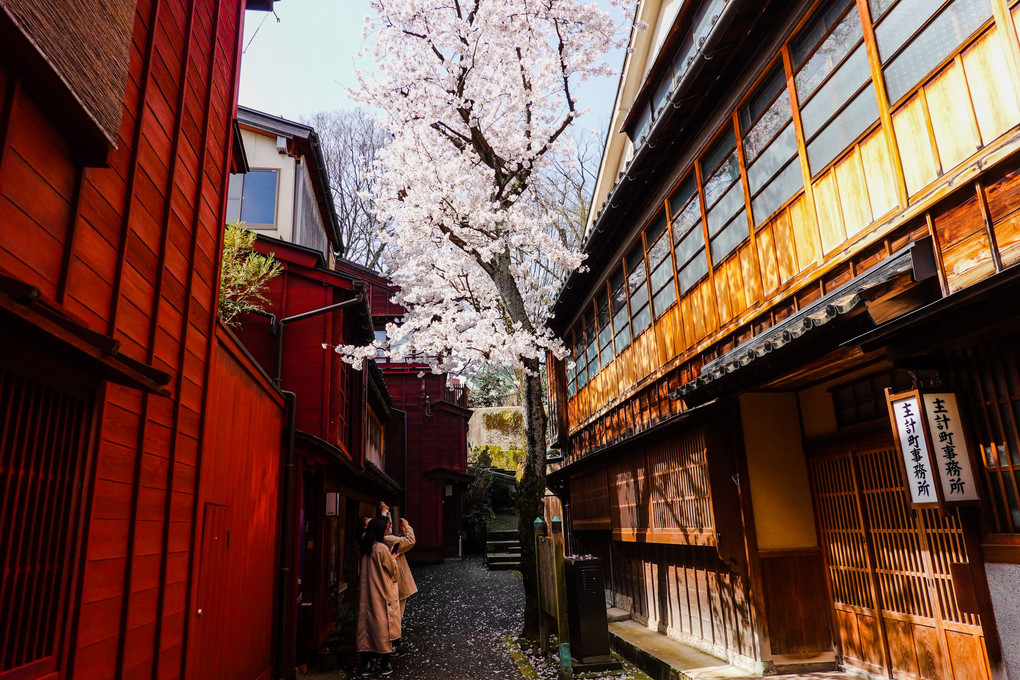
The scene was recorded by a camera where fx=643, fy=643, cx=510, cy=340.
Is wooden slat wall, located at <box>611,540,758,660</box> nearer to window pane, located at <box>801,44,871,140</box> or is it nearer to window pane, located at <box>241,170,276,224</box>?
window pane, located at <box>801,44,871,140</box>

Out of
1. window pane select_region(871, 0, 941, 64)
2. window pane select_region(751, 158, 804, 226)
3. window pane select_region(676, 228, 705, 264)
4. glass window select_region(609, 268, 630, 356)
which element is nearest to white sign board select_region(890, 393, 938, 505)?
window pane select_region(751, 158, 804, 226)

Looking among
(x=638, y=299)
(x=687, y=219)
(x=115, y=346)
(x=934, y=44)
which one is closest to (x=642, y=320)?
(x=638, y=299)

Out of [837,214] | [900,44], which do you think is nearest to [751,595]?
[837,214]

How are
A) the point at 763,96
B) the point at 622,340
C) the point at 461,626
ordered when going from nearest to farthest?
the point at 763,96 → the point at 622,340 → the point at 461,626

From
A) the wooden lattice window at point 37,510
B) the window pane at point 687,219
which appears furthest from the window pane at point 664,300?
the wooden lattice window at point 37,510

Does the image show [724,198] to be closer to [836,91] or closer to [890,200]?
[836,91]

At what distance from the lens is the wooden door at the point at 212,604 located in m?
5.91

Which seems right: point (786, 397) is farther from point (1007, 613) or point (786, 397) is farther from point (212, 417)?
point (212, 417)

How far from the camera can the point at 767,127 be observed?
747 cm

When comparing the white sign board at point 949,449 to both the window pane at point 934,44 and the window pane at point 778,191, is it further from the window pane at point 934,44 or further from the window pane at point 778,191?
the window pane at point 778,191

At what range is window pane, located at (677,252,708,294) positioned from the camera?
8875mm

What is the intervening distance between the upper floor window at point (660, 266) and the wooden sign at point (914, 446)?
4.86 meters

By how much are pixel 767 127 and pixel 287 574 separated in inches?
347

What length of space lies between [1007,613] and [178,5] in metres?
8.00
